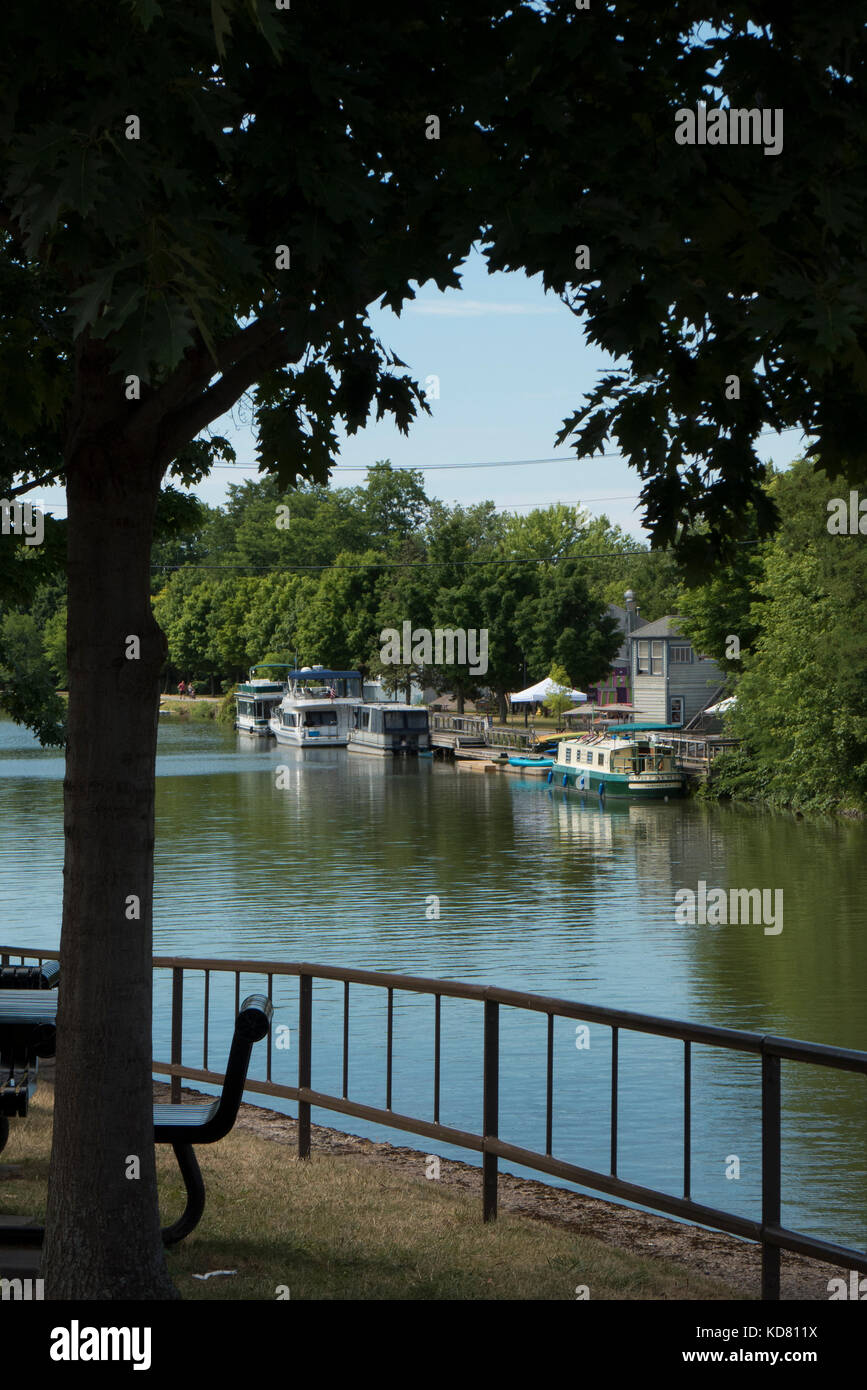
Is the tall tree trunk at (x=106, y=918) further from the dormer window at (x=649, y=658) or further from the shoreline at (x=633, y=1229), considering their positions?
the dormer window at (x=649, y=658)

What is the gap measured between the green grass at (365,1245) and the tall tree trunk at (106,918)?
473 mm

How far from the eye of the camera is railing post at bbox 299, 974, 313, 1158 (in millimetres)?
7922

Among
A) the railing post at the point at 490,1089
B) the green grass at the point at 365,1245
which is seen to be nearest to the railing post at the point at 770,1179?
the green grass at the point at 365,1245

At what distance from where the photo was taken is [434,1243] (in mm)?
6312

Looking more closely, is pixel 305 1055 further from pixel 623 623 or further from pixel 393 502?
pixel 393 502

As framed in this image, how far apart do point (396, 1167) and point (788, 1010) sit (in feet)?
52.2

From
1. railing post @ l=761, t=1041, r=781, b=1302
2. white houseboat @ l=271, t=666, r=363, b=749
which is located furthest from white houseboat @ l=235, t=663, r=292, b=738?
railing post @ l=761, t=1041, r=781, b=1302

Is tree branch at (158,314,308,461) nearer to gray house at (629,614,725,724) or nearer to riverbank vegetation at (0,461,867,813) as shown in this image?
riverbank vegetation at (0,461,867,813)

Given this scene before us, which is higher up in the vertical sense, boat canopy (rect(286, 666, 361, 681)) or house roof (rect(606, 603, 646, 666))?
house roof (rect(606, 603, 646, 666))

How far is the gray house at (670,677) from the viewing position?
3300 inches

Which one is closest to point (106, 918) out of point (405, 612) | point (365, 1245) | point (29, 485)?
point (365, 1245)

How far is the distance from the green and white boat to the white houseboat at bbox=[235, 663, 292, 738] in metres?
39.5

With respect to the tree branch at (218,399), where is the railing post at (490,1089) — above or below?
below
